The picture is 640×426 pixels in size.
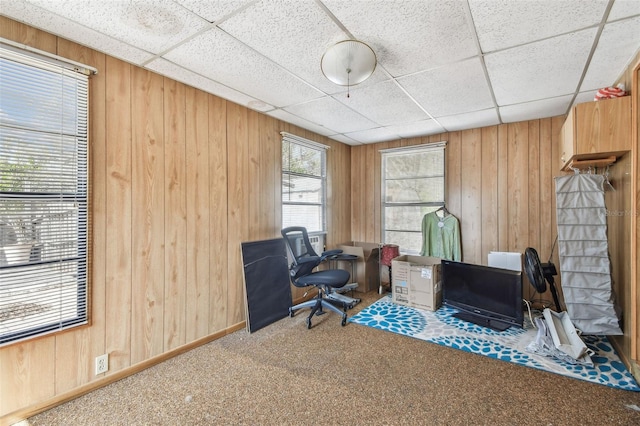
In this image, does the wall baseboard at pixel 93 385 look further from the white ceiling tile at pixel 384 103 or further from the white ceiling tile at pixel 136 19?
the white ceiling tile at pixel 384 103

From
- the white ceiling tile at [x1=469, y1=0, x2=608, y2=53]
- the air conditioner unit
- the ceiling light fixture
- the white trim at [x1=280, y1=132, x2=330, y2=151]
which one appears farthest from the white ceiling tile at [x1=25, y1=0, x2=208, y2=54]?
the air conditioner unit

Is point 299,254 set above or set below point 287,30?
below

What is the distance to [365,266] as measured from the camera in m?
4.31

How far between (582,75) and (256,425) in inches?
144

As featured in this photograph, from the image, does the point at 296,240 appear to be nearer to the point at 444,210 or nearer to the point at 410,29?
the point at 444,210

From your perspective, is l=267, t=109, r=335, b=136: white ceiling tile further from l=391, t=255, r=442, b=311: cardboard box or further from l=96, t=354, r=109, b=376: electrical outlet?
l=96, t=354, r=109, b=376: electrical outlet

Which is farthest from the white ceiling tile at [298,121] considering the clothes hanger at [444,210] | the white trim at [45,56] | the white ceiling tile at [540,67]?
the white ceiling tile at [540,67]

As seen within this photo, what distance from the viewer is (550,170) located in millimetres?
3469

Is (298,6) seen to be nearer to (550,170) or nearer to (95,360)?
(95,360)

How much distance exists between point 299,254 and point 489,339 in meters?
2.24

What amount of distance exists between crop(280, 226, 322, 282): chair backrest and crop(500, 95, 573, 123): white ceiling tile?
8.96ft

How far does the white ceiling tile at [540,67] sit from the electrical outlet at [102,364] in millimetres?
3608

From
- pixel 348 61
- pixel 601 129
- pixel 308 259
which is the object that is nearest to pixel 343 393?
pixel 308 259

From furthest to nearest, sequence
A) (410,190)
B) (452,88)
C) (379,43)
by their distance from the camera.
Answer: (410,190) < (452,88) < (379,43)
